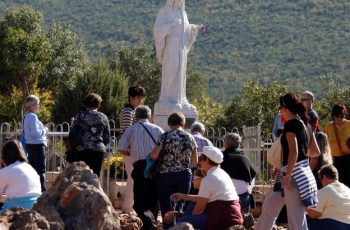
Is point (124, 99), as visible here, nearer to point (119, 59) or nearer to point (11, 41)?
point (11, 41)

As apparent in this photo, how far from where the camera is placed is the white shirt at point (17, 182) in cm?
866

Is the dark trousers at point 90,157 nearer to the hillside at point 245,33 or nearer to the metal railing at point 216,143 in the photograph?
the metal railing at point 216,143

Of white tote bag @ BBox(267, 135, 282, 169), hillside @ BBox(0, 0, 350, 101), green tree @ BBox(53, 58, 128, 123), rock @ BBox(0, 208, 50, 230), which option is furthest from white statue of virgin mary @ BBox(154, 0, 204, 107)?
hillside @ BBox(0, 0, 350, 101)

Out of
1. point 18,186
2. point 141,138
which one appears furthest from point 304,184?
point 18,186

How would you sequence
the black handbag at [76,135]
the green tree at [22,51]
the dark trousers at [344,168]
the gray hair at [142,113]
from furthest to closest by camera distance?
the green tree at [22,51]
the dark trousers at [344,168]
the black handbag at [76,135]
the gray hair at [142,113]

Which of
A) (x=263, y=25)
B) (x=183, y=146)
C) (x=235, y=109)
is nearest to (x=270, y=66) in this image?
(x=263, y=25)

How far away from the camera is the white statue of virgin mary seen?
670 inches

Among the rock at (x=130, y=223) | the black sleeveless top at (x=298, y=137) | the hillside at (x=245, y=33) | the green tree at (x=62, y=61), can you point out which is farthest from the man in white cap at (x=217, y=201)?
the hillside at (x=245, y=33)

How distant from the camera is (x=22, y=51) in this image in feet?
136

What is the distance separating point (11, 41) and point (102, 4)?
43.4 m

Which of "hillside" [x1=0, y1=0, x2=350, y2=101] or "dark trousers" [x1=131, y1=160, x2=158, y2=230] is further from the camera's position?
"hillside" [x1=0, y1=0, x2=350, y2=101]

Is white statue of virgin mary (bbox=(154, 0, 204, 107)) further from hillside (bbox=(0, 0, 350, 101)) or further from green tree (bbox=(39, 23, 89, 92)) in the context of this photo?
hillside (bbox=(0, 0, 350, 101))

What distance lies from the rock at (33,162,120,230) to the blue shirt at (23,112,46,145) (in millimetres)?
5007

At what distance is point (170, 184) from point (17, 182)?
2.08 metres
